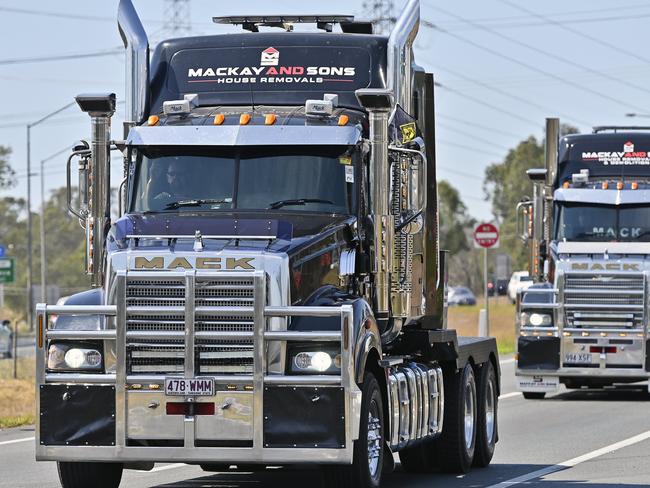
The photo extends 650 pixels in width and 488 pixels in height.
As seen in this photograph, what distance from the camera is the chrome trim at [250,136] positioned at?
1349 centimetres


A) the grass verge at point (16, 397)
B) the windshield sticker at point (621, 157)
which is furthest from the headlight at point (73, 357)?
the windshield sticker at point (621, 157)

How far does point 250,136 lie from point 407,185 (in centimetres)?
138

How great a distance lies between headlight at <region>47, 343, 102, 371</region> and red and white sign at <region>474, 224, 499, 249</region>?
28340 mm

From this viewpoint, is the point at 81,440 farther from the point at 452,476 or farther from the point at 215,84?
the point at 452,476

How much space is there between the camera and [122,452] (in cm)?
1203

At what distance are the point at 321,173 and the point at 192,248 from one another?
1663 millimetres

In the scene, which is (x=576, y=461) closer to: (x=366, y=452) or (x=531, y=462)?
(x=531, y=462)

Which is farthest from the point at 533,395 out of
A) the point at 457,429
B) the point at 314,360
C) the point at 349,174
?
the point at 314,360

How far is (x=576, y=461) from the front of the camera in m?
16.9

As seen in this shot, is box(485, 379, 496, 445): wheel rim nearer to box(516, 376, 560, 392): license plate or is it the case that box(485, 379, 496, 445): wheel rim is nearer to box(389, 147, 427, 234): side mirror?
box(389, 147, 427, 234): side mirror

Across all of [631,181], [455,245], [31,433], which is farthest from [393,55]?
[455,245]

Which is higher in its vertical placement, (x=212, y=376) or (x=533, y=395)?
(x=212, y=376)

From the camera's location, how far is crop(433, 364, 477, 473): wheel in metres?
16.1

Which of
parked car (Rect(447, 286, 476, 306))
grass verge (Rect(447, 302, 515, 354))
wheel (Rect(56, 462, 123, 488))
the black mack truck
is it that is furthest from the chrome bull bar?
parked car (Rect(447, 286, 476, 306))
